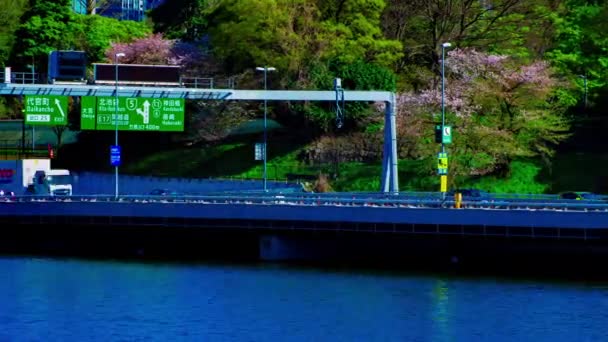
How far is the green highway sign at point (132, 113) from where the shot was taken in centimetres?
9275

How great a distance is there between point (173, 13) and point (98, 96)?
53730 millimetres

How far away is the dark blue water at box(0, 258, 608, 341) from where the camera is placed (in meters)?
54.8

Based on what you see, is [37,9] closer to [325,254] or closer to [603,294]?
[325,254]

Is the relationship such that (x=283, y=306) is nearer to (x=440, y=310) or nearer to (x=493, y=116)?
(x=440, y=310)

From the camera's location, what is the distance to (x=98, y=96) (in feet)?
304

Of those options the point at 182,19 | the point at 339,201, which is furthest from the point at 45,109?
the point at 182,19

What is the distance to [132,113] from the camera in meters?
92.9

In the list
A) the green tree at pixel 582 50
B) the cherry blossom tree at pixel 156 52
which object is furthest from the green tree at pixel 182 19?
the green tree at pixel 582 50

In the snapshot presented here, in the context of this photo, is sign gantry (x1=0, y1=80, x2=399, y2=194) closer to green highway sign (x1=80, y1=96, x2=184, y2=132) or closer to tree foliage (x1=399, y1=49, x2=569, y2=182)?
green highway sign (x1=80, y1=96, x2=184, y2=132)

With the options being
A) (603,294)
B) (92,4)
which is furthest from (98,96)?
(92,4)

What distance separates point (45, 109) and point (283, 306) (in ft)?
122


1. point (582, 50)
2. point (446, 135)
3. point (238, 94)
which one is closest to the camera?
point (446, 135)

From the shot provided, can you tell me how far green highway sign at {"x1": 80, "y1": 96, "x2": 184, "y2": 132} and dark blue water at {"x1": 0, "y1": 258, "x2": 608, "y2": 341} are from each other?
20434mm

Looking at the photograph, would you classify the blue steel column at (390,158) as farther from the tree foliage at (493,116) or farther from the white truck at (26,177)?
the white truck at (26,177)
